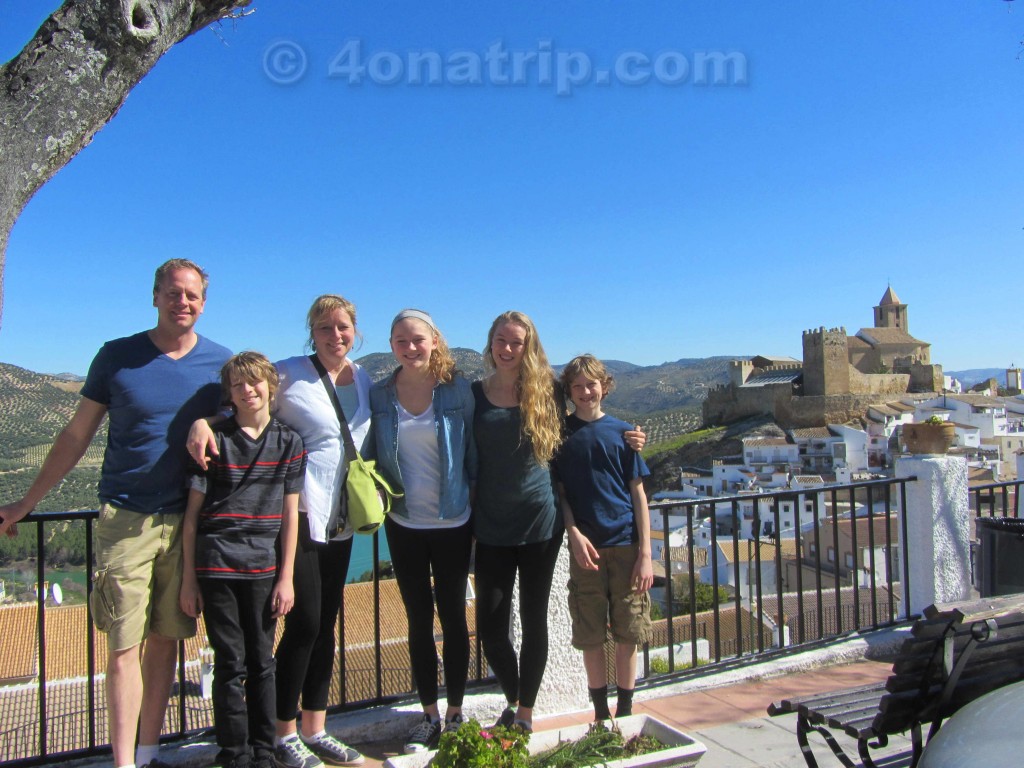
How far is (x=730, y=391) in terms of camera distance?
2557 inches

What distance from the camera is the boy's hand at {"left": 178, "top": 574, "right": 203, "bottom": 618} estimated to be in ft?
7.88

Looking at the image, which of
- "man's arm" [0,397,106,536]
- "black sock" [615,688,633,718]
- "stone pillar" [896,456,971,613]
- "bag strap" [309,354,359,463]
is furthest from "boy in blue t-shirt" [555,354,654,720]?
"stone pillar" [896,456,971,613]

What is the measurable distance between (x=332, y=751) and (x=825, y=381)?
195 ft

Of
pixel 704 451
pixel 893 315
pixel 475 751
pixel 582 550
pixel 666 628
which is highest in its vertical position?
pixel 893 315

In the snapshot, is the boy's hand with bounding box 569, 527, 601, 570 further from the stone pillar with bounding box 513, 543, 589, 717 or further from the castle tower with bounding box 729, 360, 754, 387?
the castle tower with bounding box 729, 360, 754, 387

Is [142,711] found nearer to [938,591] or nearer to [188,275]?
[188,275]

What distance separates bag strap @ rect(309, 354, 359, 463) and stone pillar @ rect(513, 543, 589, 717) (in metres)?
0.97

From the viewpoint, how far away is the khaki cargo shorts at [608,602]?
2.88 metres

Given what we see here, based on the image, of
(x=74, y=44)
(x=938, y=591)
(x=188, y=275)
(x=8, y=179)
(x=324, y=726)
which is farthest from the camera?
(x=938, y=591)

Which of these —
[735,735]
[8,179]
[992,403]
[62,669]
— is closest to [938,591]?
[735,735]

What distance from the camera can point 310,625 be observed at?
262 cm

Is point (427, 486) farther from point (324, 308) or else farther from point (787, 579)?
point (787, 579)

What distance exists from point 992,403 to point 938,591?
206ft

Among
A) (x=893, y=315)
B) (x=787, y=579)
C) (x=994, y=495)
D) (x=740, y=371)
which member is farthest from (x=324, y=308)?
(x=893, y=315)
